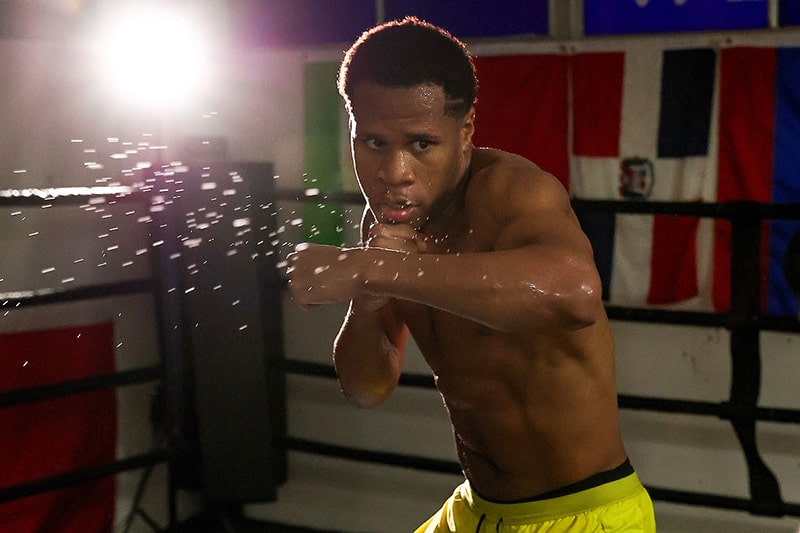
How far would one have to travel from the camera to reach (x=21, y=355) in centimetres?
313

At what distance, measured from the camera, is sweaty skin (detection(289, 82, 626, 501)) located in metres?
1.24

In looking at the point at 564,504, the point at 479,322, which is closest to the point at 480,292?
the point at 479,322

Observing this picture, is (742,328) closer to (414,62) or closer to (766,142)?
(766,142)

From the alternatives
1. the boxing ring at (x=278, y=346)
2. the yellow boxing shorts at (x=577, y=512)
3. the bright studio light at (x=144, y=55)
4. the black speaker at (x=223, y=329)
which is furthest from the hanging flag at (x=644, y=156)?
the yellow boxing shorts at (x=577, y=512)

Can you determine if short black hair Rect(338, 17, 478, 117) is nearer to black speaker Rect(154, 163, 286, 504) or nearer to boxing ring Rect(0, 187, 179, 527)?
boxing ring Rect(0, 187, 179, 527)

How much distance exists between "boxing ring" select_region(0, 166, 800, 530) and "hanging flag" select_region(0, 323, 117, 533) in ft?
0.64

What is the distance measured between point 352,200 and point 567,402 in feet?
5.44

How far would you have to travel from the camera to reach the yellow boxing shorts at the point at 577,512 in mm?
1603

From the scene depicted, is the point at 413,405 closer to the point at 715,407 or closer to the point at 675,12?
the point at 715,407

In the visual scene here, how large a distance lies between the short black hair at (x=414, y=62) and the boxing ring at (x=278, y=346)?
1.27 metres

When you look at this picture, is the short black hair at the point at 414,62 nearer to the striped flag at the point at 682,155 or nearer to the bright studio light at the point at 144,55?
the striped flag at the point at 682,155

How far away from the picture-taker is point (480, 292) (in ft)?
4.04

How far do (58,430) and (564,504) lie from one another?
7.04 feet

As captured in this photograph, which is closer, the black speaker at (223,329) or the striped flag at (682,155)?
the striped flag at (682,155)
